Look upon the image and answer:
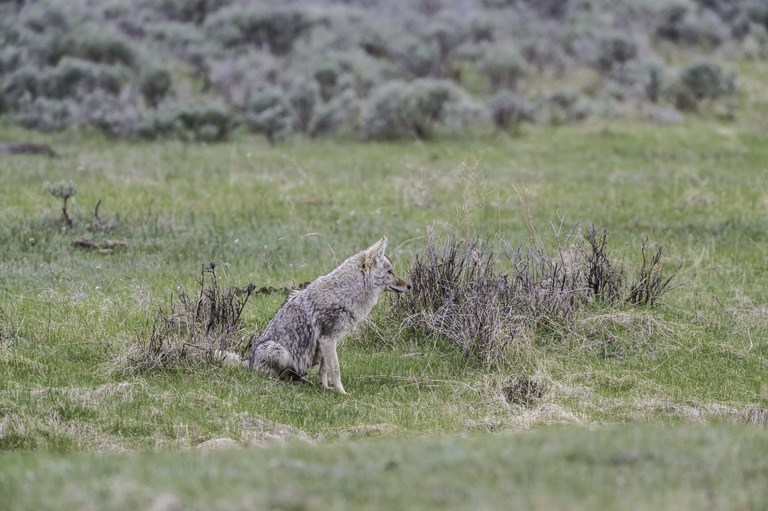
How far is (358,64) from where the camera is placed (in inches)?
1096

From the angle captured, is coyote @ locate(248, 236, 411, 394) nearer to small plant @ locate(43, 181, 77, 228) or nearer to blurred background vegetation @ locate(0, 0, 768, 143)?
small plant @ locate(43, 181, 77, 228)

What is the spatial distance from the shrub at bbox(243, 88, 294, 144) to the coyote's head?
13573 millimetres

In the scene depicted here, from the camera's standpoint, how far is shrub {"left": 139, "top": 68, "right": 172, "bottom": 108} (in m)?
24.9

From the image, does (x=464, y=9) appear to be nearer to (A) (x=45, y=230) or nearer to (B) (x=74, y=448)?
(A) (x=45, y=230)

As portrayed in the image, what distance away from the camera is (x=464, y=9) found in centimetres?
3953

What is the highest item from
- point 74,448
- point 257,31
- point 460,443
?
point 257,31

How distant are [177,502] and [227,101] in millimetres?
22281

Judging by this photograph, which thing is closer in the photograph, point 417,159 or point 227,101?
point 417,159

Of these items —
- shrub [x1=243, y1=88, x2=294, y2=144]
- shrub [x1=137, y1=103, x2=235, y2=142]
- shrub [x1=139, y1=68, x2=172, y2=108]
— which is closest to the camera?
shrub [x1=137, y1=103, x2=235, y2=142]

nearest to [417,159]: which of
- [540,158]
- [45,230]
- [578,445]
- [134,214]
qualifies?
[540,158]

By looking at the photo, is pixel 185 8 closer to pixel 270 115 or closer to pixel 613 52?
pixel 270 115

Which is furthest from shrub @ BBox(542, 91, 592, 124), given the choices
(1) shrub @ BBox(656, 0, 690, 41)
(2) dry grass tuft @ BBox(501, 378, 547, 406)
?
(2) dry grass tuft @ BBox(501, 378, 547, 406)

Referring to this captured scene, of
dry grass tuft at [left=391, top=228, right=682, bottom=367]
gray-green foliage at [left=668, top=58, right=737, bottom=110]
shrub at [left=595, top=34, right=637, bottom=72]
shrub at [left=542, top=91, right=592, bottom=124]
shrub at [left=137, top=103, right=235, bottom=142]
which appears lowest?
dry grass tuft at [left=391, top=228, right=682, bottom=367]

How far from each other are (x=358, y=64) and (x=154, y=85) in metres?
6.31
